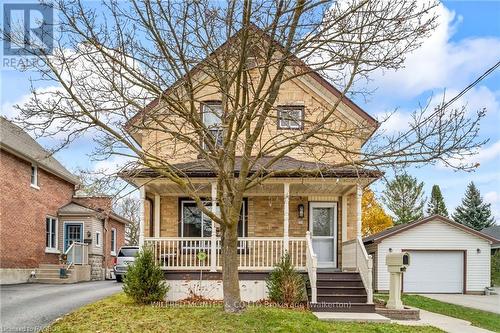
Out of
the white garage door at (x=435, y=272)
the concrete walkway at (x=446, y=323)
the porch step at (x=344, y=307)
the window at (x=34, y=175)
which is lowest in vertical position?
the white garage door at (x=435, y=272)

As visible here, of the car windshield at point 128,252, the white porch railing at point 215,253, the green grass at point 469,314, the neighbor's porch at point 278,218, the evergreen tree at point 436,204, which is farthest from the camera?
the evergreen tree at point 436,204

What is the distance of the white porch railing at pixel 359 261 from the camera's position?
12.2m

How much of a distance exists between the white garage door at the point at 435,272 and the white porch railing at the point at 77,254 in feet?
49.0

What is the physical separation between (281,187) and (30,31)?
26.8ft

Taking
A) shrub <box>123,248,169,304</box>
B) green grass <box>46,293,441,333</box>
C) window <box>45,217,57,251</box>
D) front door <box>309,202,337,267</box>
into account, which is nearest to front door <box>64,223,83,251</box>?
window <box>45,217,57,251</box>

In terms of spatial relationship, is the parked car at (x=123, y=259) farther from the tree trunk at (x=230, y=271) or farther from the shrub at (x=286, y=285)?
the tree trunk at (x=230, y=271)

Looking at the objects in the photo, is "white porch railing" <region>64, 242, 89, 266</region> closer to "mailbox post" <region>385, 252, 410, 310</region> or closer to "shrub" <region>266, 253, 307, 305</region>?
"shrub" <region>266, 253, 307, 305</region>

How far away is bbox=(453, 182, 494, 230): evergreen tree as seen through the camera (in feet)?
155

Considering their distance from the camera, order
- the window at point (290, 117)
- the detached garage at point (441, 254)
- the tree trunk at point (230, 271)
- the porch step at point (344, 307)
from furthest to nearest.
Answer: the detached garage at point (441, 254) → the porch step at point (344, 307) → the tree trunk at point (230, 271) → the window at point (290, 117)

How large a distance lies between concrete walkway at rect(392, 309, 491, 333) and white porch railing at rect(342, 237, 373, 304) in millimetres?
1168

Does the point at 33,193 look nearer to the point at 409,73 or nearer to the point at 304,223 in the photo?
the point at 304,223

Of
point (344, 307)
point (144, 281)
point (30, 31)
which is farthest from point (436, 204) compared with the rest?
point (30, 31)

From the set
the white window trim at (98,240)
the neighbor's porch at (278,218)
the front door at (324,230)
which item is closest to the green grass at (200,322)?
the neighbor's porch at (278,218)

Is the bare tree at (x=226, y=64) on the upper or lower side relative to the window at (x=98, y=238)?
upper
